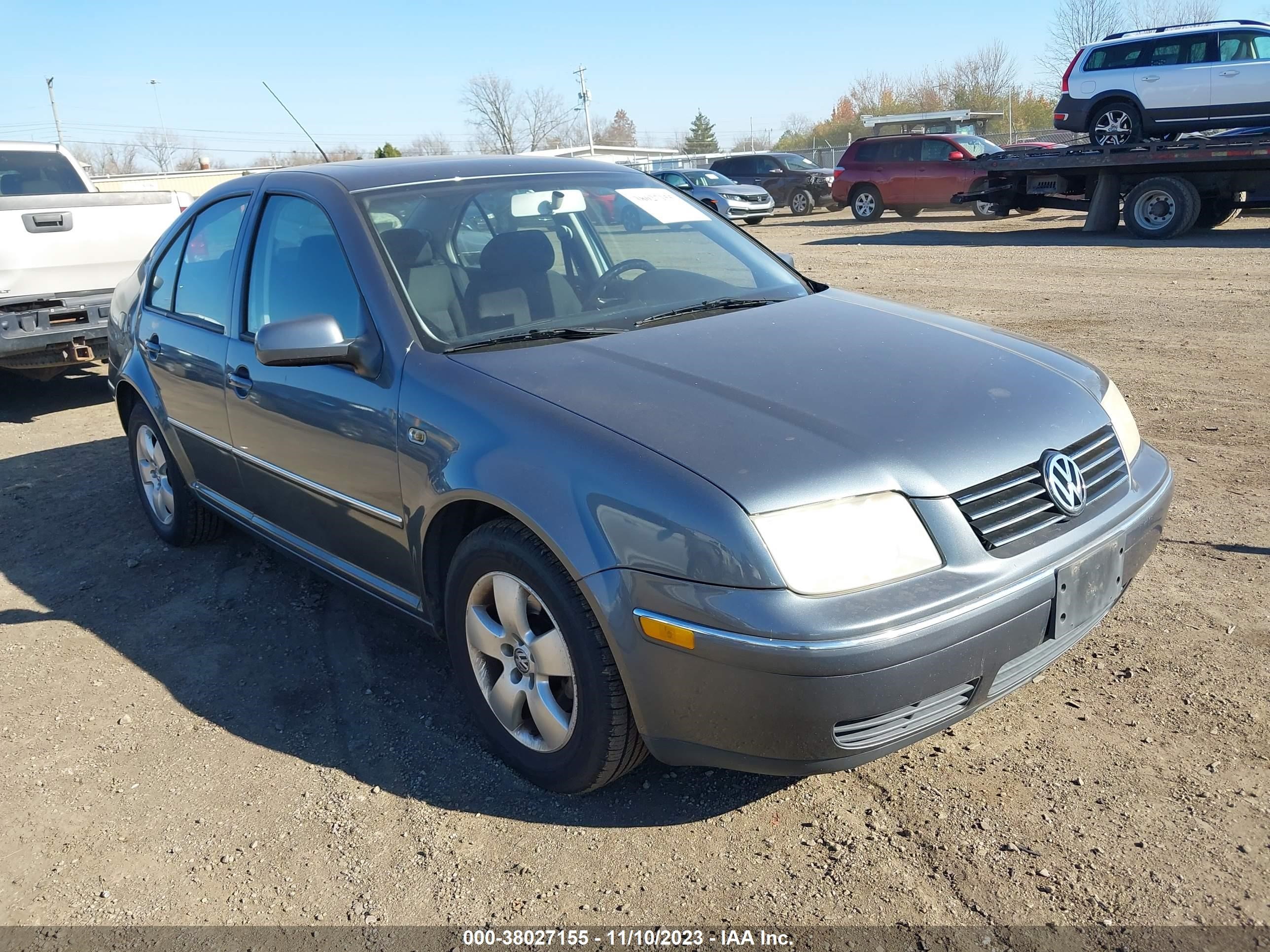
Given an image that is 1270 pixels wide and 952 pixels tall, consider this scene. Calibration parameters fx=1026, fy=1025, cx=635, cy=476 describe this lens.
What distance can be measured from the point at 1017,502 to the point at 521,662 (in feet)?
4.53

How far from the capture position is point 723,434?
254cm

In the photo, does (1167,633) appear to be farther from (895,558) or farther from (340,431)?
(340,431)

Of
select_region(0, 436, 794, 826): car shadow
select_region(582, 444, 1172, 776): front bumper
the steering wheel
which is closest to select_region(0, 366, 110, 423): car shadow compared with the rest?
select_region(0, 436, 794, 826): car shadow

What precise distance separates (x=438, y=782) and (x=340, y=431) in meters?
1.16

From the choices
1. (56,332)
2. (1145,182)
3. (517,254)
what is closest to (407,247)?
(517,254)

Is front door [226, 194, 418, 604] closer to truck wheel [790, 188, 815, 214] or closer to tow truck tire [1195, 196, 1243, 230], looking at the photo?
tow truck tire [1195, 196, 1243, 230]

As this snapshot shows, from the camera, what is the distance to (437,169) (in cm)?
383

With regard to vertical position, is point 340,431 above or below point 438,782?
above

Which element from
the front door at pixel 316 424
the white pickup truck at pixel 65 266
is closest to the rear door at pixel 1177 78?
the white pickup truck at pixel 65 266

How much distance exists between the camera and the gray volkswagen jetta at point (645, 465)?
2.35 meters

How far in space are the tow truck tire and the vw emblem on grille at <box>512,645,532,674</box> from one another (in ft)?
51.3

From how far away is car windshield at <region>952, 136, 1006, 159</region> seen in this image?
21203 mm

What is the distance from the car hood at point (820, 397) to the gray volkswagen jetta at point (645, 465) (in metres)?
0.01

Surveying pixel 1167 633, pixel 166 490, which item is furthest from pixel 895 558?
pixel 166 490
